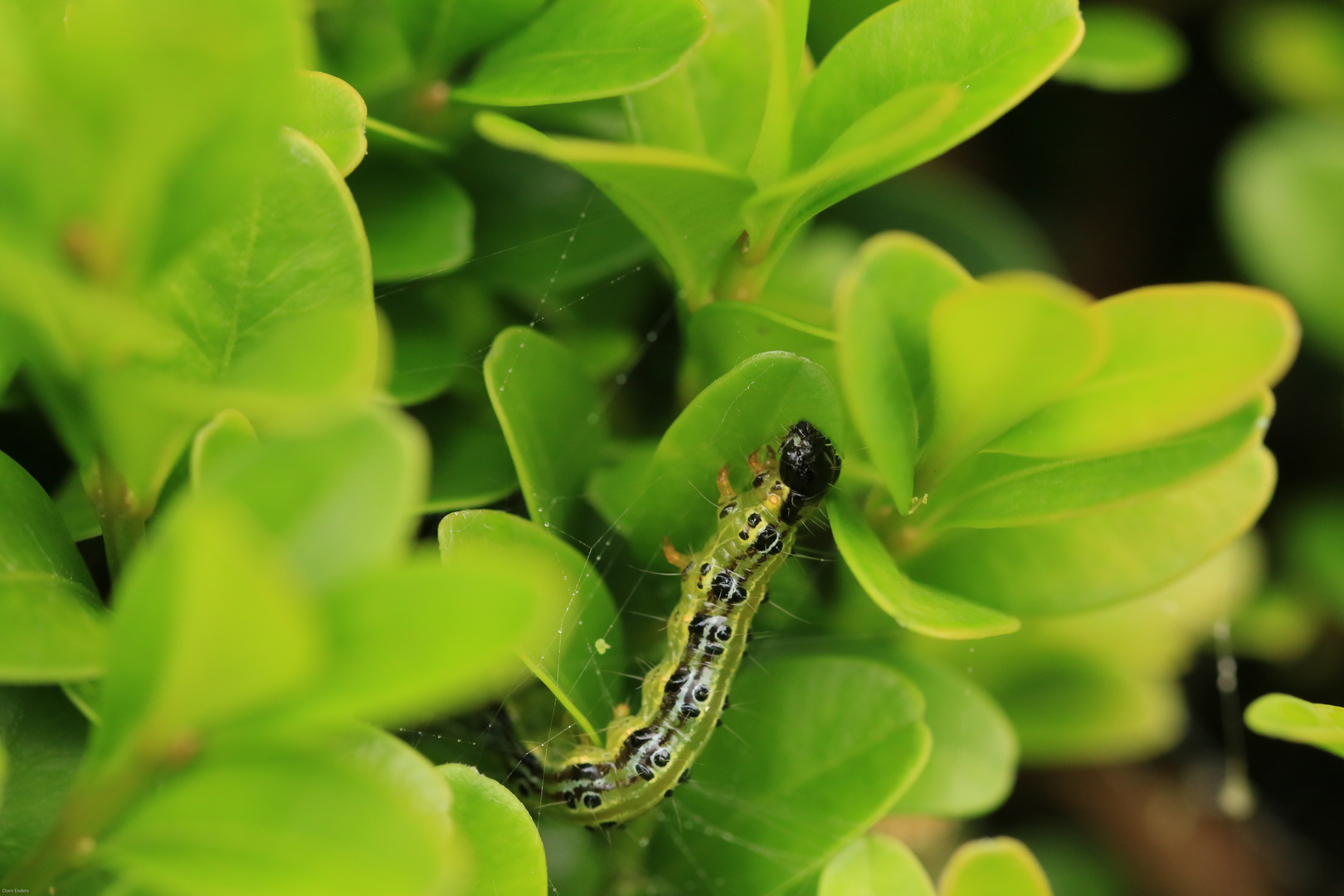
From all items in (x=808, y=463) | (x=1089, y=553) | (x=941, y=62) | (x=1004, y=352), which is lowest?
(x=1089, y=553)

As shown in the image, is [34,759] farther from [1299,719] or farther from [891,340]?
[1299,719]

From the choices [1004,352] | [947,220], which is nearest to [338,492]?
[1004,352]

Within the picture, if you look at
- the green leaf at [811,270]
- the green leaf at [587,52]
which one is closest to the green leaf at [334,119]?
the green leaf at [587,52]

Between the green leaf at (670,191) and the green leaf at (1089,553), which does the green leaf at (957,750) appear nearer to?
the green leaf at (1089,553)

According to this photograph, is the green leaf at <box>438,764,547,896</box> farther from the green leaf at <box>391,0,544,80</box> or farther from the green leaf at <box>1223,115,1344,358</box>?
the green leaf at <box>1223,115,1344,358</box>

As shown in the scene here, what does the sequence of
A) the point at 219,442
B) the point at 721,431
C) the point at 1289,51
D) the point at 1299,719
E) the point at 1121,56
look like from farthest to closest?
the point at 1289,51 → the point at 1121,56 → the point at 721,431 → the point at 1299,719 → the point at 219,442
